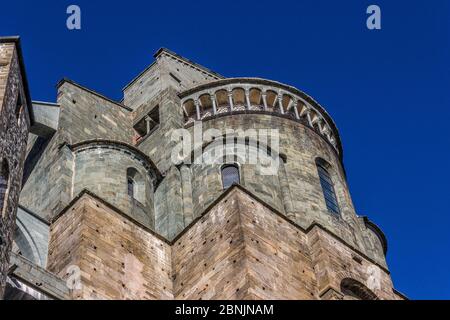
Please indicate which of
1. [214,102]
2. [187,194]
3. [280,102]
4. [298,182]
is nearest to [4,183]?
Answer: [187,194]

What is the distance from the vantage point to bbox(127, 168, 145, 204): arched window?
90.4 feet

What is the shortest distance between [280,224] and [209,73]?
47.3 feet

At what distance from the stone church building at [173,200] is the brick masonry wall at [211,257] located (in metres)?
0.04

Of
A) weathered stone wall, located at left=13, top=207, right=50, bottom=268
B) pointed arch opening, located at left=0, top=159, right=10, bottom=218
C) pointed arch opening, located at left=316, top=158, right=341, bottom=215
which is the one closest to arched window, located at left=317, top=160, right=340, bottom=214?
pointed arch opening, located at left=316, top=158, right=341, bottom=215

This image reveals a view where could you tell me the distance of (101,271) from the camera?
74.7ft

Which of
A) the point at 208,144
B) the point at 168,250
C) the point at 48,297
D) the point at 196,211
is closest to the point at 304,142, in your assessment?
the point at 208,144

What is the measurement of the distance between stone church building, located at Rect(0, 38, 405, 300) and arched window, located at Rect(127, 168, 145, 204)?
3 centimetres

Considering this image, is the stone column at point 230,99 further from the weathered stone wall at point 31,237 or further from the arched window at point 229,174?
the weathered stone wall at point 31,237

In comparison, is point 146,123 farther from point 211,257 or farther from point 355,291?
point 355,291

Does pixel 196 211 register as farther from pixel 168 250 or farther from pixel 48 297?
pixel 48 297

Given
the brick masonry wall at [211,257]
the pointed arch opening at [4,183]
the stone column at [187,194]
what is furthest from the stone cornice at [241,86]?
the pointed arch opening at [4,183]

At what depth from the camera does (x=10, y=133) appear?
71.3 feet

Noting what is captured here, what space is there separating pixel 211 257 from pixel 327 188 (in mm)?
6754

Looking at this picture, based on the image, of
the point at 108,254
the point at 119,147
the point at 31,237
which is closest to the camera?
the point at 108,254
